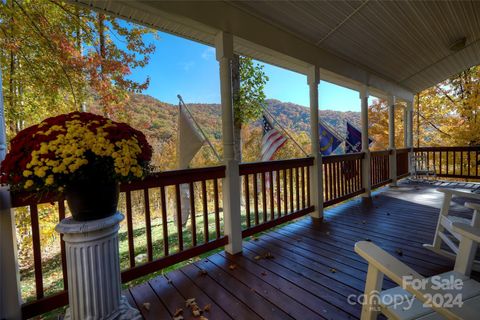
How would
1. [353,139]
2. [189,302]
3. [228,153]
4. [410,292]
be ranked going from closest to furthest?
[410,292]
[189,302]
[228,153]
[353,139]

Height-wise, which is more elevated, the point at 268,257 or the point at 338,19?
the point at 338,19

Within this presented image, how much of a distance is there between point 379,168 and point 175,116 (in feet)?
25.1

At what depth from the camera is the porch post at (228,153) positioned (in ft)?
8.02

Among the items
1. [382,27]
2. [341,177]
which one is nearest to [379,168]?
[341,177]

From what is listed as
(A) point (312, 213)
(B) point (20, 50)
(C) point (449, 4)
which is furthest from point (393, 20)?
(B) point (20, 50)

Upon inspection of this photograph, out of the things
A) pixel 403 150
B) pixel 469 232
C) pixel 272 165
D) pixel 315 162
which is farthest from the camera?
pixel 403 150

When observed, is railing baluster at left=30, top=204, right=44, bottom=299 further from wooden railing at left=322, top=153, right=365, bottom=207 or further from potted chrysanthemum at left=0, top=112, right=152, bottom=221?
wooden railing at left=322, top=153, right=365, bottom=207

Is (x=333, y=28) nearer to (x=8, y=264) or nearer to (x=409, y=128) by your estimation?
(x=8, y=264)

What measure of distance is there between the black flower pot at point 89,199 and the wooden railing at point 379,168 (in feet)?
17.0

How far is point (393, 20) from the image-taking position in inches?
125

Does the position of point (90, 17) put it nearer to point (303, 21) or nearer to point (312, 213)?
point (303, 21)

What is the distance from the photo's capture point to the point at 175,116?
990 centimetres

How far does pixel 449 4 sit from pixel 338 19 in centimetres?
159

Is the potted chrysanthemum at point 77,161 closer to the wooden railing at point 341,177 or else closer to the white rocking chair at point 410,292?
the white rocking chair at point 410,292
